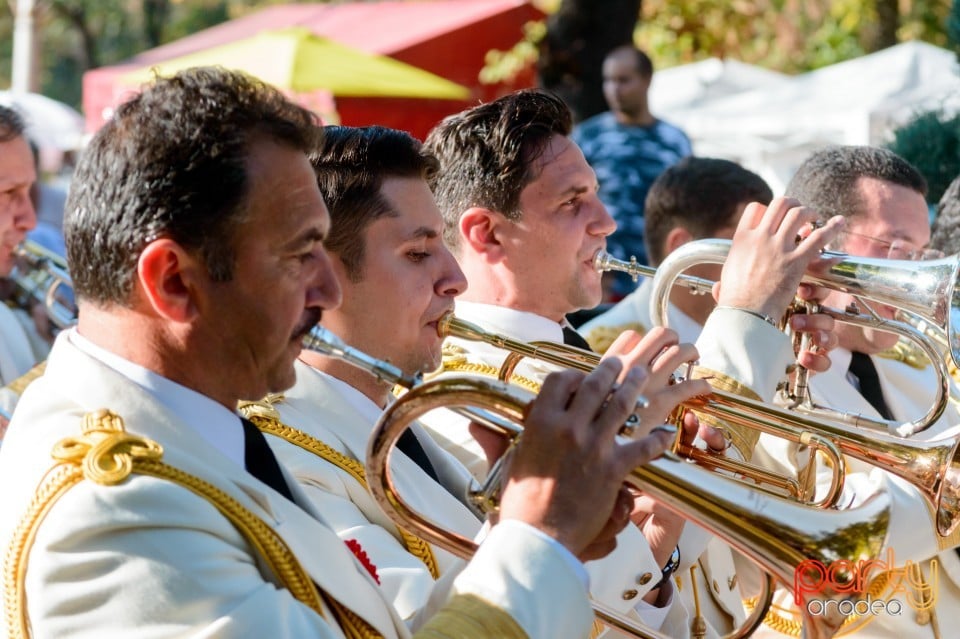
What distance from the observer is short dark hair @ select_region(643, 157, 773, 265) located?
512cm

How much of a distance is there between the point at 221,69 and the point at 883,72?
8.54 metres

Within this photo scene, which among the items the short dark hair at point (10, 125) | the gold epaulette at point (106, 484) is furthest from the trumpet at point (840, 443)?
the short dark hair at point (10, 125)

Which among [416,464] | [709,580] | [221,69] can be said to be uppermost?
[221,69]

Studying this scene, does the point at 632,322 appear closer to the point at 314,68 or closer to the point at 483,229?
the point at 483,229

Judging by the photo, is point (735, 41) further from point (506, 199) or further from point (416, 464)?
point (416, 464)

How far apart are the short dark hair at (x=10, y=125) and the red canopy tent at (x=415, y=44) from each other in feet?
17.6

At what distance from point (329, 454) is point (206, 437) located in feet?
2.20

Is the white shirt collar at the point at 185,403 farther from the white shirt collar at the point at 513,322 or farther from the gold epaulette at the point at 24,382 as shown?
the gold epaulette at the point at 24,382

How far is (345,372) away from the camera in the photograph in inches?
115

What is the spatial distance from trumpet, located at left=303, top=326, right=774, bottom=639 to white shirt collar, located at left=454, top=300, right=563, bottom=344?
44.2 inches

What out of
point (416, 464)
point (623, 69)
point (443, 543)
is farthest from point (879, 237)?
point (623, 69)

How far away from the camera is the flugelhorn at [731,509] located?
2143mm

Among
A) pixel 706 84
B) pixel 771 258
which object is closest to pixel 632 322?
pixel 771 258

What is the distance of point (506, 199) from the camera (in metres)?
3.66
